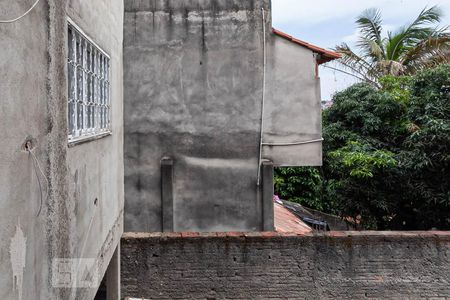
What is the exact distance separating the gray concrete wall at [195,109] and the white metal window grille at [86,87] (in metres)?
2.69

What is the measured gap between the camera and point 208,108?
7047mm

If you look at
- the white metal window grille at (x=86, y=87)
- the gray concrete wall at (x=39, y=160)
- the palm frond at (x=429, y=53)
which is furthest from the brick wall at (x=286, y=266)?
the palm frond at (x=429, y=53)

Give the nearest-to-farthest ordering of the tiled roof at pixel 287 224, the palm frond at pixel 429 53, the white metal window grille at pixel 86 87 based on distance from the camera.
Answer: the white metal window grille at pixel 86 87 → the tiled roof at pixel 287 224 → the palm frond at pixel 429 53

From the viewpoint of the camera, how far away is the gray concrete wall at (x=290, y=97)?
7.07 m

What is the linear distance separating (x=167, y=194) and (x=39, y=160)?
17.0 ft

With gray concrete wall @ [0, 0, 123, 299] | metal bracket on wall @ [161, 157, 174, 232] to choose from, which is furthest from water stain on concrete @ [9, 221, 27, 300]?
metal bracket on wall @ [161, 157, 174, 232]

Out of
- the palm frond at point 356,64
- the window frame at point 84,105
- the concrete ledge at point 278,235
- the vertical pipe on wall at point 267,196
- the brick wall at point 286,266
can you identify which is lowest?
the brick wall at point 286,266

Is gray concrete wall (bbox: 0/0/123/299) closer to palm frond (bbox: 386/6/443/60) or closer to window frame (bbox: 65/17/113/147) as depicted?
window frame (bbox: 65/17/113/147)

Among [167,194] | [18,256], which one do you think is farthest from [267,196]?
[18,256]

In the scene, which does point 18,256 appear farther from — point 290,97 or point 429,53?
point 429,53

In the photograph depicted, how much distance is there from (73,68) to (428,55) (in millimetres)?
12949

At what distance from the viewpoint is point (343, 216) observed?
10.1 meters

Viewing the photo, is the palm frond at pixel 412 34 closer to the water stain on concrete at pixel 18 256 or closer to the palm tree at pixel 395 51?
the palm tree at pixel 395 51

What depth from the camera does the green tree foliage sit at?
873cm
